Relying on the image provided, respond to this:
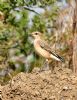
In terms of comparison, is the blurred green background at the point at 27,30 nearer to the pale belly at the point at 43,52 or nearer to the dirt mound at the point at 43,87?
the pale belly at the point at 43,52

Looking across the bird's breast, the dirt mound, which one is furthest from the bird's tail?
the dirt mound

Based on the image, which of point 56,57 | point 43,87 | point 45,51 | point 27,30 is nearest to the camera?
point 43,87

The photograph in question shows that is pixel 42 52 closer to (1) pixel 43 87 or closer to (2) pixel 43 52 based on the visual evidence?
(2) pixel 43 52

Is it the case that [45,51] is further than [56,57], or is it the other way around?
[45,51]

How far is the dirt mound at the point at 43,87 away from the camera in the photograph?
9922 millimetres

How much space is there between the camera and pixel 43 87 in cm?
1019

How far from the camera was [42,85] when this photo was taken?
10.2 meters

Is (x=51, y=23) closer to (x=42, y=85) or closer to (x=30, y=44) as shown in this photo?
(x=30, y=44)

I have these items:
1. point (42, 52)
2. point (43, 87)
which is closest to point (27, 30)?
point (42, 52)

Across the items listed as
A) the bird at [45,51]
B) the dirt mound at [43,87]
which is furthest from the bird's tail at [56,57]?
the dirt mound at [43,87]

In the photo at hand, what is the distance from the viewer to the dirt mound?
32.6ft

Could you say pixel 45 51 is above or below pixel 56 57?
above

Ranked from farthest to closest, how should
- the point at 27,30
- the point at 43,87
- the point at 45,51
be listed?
the point at 27,30 → the point at 45,51 → the point at 43,87

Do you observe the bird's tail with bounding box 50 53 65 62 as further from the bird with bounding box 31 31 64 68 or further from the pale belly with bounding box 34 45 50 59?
the pale belly with bounding box 34 45 50 59
